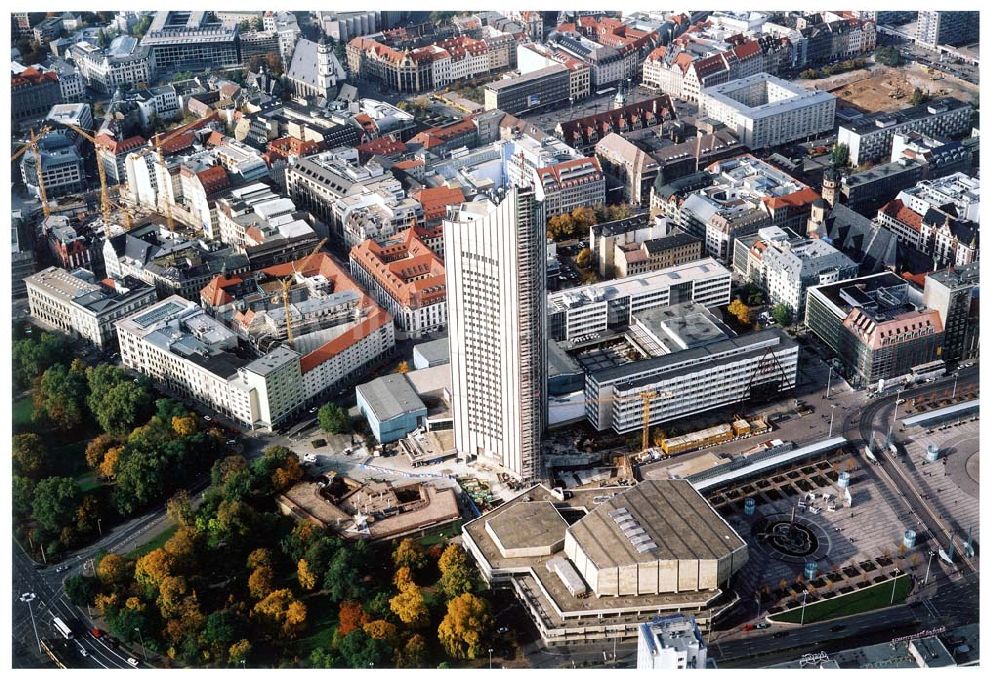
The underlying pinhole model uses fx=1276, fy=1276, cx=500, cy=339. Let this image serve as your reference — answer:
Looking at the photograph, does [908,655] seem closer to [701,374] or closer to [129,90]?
[701,374]

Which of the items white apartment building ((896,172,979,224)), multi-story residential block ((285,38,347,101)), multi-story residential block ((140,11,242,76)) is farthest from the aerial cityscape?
multi-story residential block ((140,11,242,76))

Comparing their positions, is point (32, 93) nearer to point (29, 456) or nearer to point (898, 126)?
point (29, 456)

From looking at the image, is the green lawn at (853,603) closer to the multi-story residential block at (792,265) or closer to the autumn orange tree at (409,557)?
the autumn orange tree at (409,557)

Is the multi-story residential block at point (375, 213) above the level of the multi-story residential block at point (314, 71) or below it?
below

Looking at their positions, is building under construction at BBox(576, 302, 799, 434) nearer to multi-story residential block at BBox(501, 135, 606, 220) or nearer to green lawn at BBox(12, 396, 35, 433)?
multi-story residential block at BBox(501, 135, 606, 220)

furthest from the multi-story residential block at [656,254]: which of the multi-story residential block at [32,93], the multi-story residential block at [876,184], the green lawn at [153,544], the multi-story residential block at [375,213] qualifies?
the multi-story residential block at [32,93]
